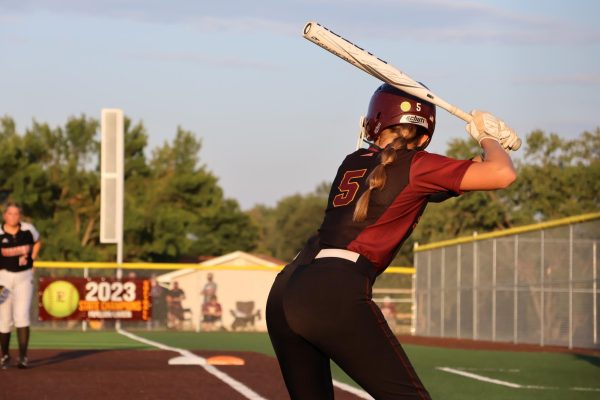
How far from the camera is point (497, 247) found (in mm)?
29641

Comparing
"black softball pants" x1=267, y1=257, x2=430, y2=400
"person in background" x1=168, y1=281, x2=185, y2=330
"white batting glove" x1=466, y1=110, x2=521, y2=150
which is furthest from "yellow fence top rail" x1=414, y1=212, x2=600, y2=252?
"black softball pants" x1=267, y1=257, x2=430, y2=400

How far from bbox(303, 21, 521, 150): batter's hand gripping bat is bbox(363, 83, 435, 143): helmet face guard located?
36 mm

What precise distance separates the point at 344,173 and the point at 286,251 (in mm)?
130254

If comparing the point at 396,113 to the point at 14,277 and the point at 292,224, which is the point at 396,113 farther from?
the point at 292,224

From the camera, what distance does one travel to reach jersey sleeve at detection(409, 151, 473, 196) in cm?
449

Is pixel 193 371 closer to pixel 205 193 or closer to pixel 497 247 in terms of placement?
pixel 497 247

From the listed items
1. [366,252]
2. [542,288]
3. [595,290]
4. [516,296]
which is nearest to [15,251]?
[366,252]

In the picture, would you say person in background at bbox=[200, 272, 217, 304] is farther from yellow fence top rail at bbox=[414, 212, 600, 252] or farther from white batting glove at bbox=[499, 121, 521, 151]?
white batting glove at bbox=[499, 121, 521, 151]

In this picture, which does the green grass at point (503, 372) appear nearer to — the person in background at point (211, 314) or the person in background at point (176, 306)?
the person in background at point (176, 306)

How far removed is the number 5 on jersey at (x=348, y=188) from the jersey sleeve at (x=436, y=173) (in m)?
0.22

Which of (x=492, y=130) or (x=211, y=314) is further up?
(x=492, y=130)

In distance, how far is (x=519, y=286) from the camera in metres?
27.6

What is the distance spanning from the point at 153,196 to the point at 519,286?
157 ft

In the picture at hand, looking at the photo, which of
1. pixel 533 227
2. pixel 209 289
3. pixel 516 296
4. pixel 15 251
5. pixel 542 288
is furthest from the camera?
pixel 209 289
